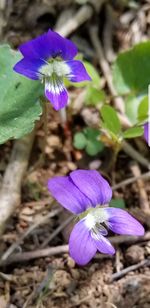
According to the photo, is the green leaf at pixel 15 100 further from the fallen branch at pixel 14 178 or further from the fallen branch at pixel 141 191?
the fallen branch at pixel 141 191

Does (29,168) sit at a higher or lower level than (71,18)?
lower

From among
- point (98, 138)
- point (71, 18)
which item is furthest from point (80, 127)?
point (71, 18)

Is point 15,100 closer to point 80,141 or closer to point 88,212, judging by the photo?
point 80,141

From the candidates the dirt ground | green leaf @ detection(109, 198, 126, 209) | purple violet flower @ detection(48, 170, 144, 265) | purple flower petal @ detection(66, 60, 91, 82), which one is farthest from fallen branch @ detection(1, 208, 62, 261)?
purple flower petal @ detection(66, 60, 91, 82)

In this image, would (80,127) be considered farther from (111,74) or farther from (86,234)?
(86,234)

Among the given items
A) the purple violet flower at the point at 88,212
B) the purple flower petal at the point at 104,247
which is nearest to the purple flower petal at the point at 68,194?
the purple violet flower at the point at 88,212

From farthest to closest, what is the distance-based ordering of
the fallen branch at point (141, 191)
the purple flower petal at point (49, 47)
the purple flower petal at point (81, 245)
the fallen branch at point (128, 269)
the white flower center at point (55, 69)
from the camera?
the fallen branch at point (141, 191)
the fallen branch at point (128, 269)
the white flower center at point (55, 69)
the purple flower petal at point (49, 47)
the purple flower petal at point (81, 245)
